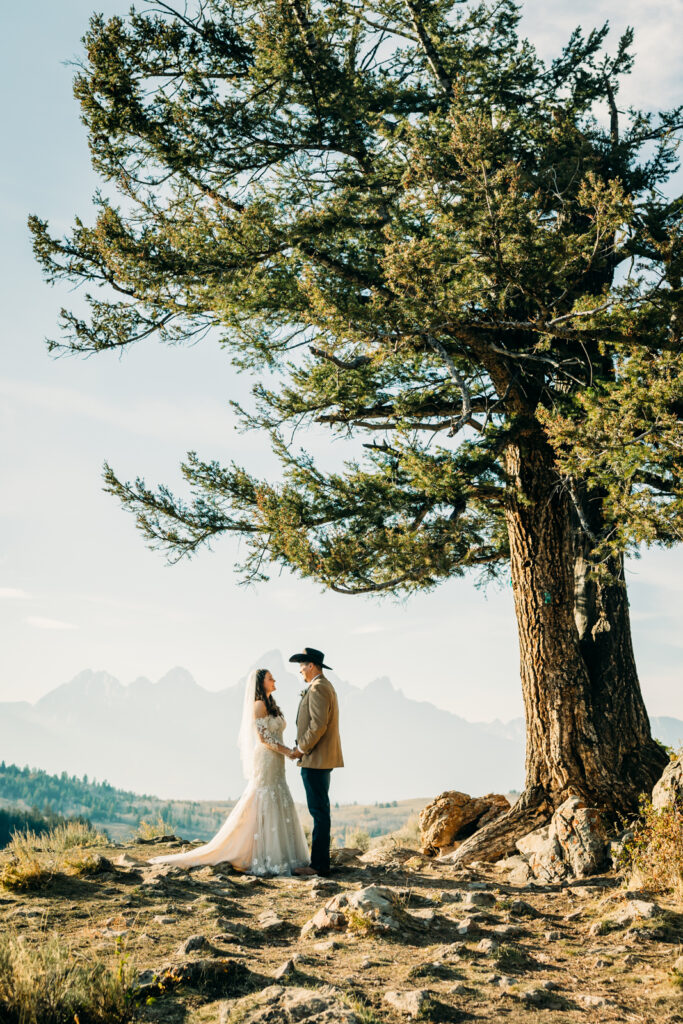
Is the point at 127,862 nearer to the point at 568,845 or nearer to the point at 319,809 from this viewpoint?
the point at 319,809

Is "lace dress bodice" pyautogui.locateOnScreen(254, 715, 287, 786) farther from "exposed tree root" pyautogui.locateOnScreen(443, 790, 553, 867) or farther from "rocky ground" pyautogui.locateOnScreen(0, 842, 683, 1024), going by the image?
"exposed tree root" pyautogui.locateOnScreen(443, 790, 553, 867)

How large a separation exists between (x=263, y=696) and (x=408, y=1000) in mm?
5019

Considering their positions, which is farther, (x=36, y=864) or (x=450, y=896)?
(x=450, y=896)

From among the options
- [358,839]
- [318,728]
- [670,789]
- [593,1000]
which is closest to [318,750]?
[318,728]

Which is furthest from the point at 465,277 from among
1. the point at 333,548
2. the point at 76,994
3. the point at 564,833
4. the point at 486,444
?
the point at 76,994

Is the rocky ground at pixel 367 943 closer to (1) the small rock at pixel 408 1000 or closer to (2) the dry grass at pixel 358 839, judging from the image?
(1) the small rock at pixel 408 1000

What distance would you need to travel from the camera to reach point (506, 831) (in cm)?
996

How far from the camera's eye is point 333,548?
9344mm

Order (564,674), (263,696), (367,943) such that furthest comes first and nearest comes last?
(564,674), (263,696), (367,943)

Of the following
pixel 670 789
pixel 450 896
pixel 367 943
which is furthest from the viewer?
pixel 670 789

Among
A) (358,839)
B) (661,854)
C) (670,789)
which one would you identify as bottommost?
(358,839)

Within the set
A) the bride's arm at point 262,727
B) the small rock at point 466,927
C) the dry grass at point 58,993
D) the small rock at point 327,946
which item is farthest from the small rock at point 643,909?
the dry grass at point 58,993

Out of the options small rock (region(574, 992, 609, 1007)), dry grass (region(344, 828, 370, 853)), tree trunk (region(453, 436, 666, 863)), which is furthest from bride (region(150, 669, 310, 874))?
dry grass (region(344, 828, 370, 853))

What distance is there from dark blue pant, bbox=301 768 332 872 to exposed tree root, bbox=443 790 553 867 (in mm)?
1953
